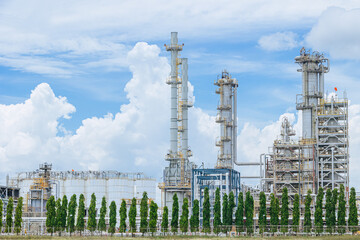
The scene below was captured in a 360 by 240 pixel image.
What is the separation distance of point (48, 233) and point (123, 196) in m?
28.6

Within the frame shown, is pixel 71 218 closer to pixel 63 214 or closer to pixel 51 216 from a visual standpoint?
pixel 63 214

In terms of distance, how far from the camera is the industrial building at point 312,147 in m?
118

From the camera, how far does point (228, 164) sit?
424 ft

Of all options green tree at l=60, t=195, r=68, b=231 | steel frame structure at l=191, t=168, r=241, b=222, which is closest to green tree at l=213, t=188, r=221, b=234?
steel frame structure at l=191, t=168, r=241, b=222

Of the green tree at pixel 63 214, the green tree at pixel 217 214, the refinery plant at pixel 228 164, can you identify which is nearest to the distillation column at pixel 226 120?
the refinery plant at pixel 228 164

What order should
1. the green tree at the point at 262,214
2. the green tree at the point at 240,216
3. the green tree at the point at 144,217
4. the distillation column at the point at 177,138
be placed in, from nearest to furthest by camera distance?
the green tree at the point at 144,217
the green tree at the point at 262,214
the green tree at the point at 240,216
the distillation column at the point at 177,138

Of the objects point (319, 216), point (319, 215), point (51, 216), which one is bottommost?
point (51, 216)

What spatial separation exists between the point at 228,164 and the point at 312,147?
749 inches

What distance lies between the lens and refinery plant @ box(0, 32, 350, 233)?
117500mm

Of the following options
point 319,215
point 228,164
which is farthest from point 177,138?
point 319,215

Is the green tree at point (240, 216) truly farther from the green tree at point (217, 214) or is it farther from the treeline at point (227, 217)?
the green tree at point (217, 214)

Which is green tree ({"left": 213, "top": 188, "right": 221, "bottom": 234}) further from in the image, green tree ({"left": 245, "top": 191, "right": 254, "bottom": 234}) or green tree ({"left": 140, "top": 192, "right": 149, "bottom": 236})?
green tree ({"left": 140, "top": 192, "right": 149, "bottom": 236})

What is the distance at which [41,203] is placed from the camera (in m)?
124

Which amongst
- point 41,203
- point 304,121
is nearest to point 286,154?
point 304,121
